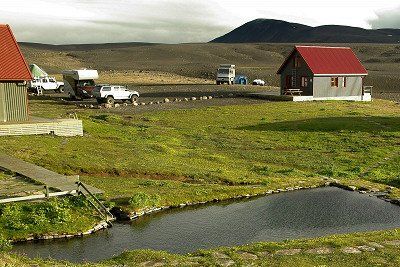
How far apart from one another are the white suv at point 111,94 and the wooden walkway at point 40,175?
30.2 meters

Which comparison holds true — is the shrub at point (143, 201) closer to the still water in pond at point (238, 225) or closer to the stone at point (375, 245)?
the still water in pond at point (238, 225)

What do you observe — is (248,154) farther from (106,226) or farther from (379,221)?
(106,226)

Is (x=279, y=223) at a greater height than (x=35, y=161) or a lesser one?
lesser

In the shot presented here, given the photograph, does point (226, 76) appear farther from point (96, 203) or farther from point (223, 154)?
point (96, 203)

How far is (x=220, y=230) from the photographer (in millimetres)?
20578

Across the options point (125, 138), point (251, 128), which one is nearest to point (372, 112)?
point (251, 128)

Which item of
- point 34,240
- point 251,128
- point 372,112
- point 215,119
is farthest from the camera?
point 372,112

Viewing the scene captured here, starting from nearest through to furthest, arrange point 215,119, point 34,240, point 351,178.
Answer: point 34,240 < point 351,178 < point 215,119

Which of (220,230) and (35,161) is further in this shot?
(35,161)

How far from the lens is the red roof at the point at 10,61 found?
35.7 meters

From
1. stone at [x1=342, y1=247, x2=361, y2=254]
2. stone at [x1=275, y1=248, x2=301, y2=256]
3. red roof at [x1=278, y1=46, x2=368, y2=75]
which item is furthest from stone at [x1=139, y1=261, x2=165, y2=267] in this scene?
red roof at [x1=278, y1=46, x2=368, y2=75]

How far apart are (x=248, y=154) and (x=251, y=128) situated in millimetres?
9584

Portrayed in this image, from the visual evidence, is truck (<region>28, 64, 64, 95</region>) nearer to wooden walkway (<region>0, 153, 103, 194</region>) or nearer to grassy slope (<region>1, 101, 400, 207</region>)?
grassy slope (<region>1, 101, 400, 207</region>)

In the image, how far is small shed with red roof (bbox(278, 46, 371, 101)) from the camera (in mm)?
66562
